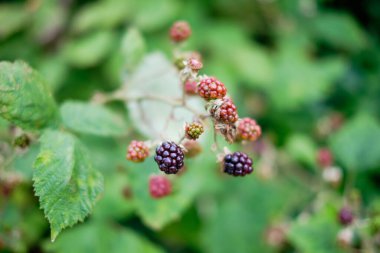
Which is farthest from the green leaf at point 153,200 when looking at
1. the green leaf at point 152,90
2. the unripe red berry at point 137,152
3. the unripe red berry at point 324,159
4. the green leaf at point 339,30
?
the green leaf at point 339,30

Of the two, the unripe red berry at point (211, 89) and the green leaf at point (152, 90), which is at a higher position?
the unripe red berry at point (211, 89)

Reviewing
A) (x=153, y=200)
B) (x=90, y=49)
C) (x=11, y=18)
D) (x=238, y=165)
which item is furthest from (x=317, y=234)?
(x=11, y=18)

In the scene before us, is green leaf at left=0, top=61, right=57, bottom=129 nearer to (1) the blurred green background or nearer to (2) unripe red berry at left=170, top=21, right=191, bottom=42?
(1) the blurred green background

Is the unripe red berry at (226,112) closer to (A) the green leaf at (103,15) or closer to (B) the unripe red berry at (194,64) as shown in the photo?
(B) the unripe red berry at (194,64)

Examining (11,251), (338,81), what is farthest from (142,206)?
(338,81)

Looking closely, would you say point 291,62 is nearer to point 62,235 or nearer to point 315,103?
point 315,103

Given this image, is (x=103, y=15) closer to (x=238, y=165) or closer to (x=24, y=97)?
(x=24, y=97)

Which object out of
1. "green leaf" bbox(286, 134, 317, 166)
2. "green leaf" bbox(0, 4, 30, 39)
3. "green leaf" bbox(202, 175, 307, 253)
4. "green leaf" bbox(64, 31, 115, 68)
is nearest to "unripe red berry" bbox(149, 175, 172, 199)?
"green leaf" bbox(202, 175, 307, 253)
